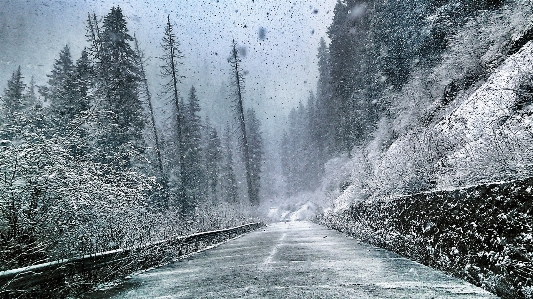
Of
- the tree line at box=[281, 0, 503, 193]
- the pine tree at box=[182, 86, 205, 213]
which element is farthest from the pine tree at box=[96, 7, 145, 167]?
the tree line at box=[281, 0, 503, 193]

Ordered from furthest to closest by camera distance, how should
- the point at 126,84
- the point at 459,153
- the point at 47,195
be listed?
the point at 126,84 < the point at 459,153 < the point at 47,195

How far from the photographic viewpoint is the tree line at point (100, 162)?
7262 mm

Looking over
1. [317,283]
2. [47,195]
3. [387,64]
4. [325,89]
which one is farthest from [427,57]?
[325,89]

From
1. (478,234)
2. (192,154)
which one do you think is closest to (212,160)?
(192,154)

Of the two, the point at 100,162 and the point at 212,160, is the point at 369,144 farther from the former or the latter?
the point at 212,160

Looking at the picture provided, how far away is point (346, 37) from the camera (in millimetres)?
42375

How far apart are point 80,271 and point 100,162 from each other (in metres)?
12.4

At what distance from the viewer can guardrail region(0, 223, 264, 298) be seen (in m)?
5.39

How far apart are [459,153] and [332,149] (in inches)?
1565

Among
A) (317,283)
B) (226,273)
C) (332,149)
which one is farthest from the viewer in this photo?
(332,149)

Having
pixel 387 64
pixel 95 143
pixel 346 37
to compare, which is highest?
pixel 346 37

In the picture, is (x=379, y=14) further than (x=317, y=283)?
Yes

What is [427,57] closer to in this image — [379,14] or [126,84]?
[379,14]

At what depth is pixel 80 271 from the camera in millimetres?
7094
